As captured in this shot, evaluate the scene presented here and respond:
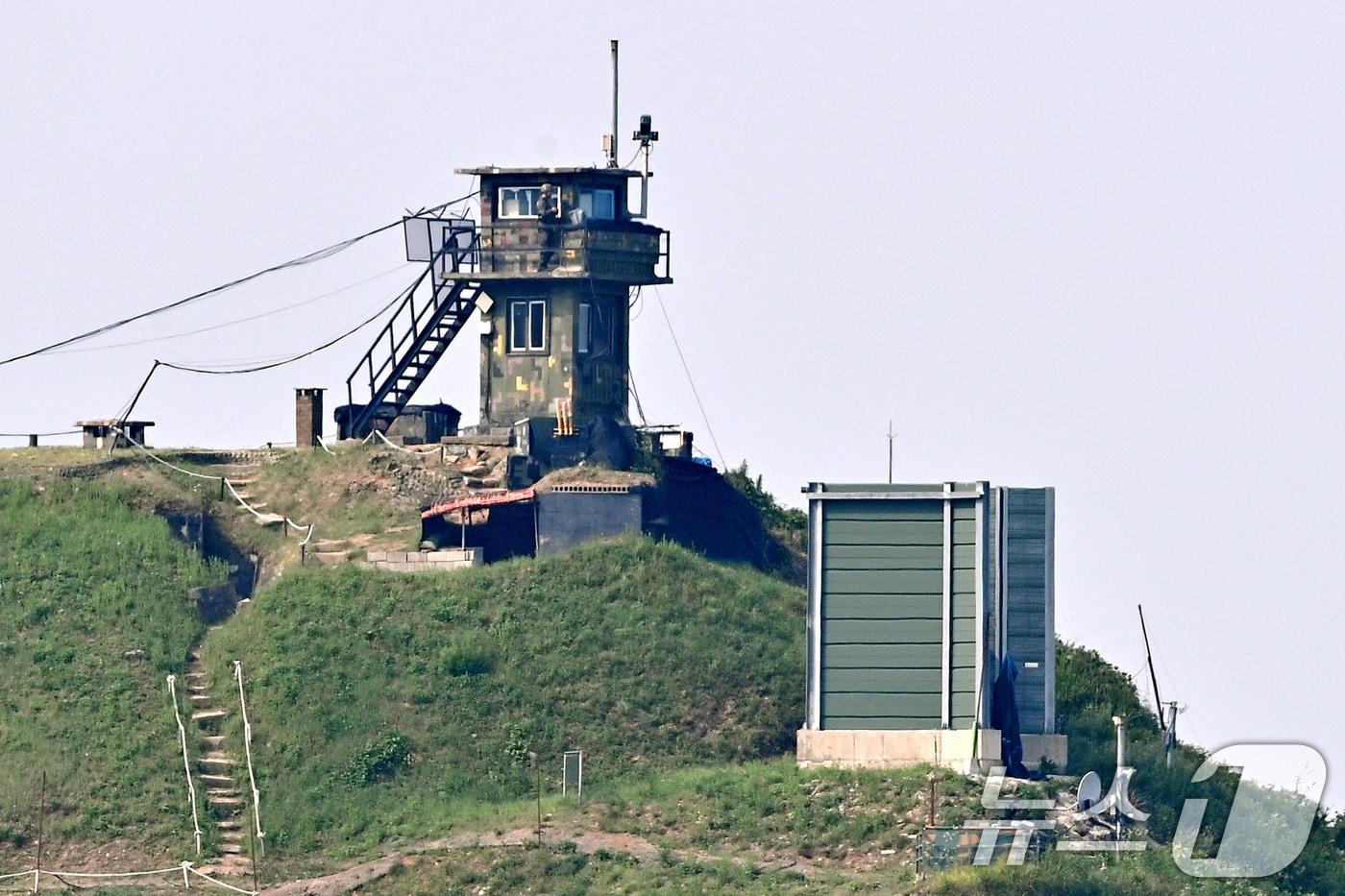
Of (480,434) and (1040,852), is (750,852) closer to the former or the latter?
(1040,852)

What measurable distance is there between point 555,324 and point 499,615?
30.5 feet

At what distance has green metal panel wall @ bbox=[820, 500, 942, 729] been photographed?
2712 inches

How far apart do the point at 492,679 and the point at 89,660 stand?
8.13 metres

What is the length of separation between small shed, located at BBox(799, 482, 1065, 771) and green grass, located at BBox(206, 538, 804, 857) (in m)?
3.19

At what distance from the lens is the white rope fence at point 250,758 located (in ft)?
221

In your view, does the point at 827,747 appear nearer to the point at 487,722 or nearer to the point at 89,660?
the point at 487,722

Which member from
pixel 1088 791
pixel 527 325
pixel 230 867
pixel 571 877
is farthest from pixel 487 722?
pixel 527 325

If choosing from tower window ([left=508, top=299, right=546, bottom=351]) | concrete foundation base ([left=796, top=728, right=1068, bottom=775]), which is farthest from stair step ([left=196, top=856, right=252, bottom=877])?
tower window ([left=508, top=299, right=546, bottom=351])

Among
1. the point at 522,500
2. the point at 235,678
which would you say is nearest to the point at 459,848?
the point at 235,678

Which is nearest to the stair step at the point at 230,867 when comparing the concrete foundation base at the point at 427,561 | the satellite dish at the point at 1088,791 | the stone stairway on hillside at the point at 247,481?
the concrete foundation base at the point at 427,561

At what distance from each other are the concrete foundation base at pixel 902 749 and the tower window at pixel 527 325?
1612cm

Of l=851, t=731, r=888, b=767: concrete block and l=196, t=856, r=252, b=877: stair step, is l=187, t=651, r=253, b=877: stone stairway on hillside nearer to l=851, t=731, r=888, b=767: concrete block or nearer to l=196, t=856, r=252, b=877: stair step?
l=196, t=856, r=252, b=877: stair step

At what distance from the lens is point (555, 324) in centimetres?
8212

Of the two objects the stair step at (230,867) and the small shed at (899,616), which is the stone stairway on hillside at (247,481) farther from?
the small shed at (899,616)
